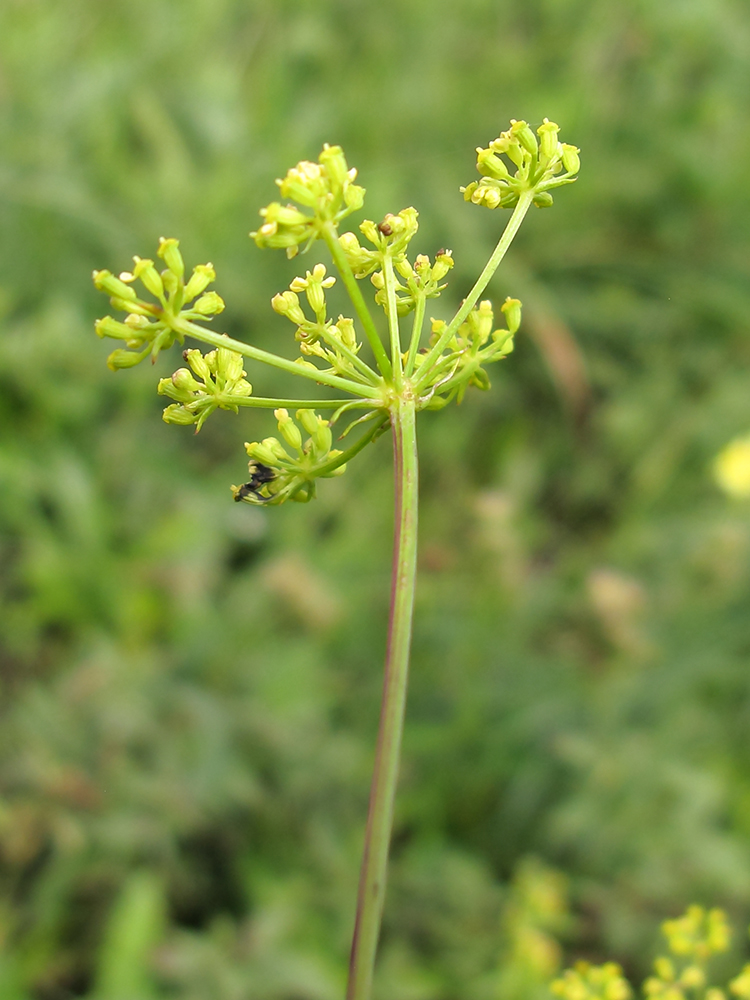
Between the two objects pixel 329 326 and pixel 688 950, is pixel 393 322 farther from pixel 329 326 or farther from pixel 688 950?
pixel 688 950

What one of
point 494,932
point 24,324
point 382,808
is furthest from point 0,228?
point 382,808

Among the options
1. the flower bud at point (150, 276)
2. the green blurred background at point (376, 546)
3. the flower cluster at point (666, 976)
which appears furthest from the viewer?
the green blurred background at point (376, 546)

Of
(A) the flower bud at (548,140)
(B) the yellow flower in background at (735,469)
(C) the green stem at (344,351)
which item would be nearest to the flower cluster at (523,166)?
(A) the flower bud at (548,140)

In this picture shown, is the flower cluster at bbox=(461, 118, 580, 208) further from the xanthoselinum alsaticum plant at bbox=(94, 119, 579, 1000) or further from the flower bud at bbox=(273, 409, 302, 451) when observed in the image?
the flower bud at bbox=(273, 409, 302, 451)

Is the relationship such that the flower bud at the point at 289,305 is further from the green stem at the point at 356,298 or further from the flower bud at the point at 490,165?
the flower bud at the point at 490,165

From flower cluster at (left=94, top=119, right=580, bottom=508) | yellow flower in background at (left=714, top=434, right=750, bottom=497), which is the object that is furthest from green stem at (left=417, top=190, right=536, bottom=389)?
yellow flower in background at (left=714, top=434, right=750, bottom=497)

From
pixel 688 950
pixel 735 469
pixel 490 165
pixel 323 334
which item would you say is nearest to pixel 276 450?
pixel 323 334
